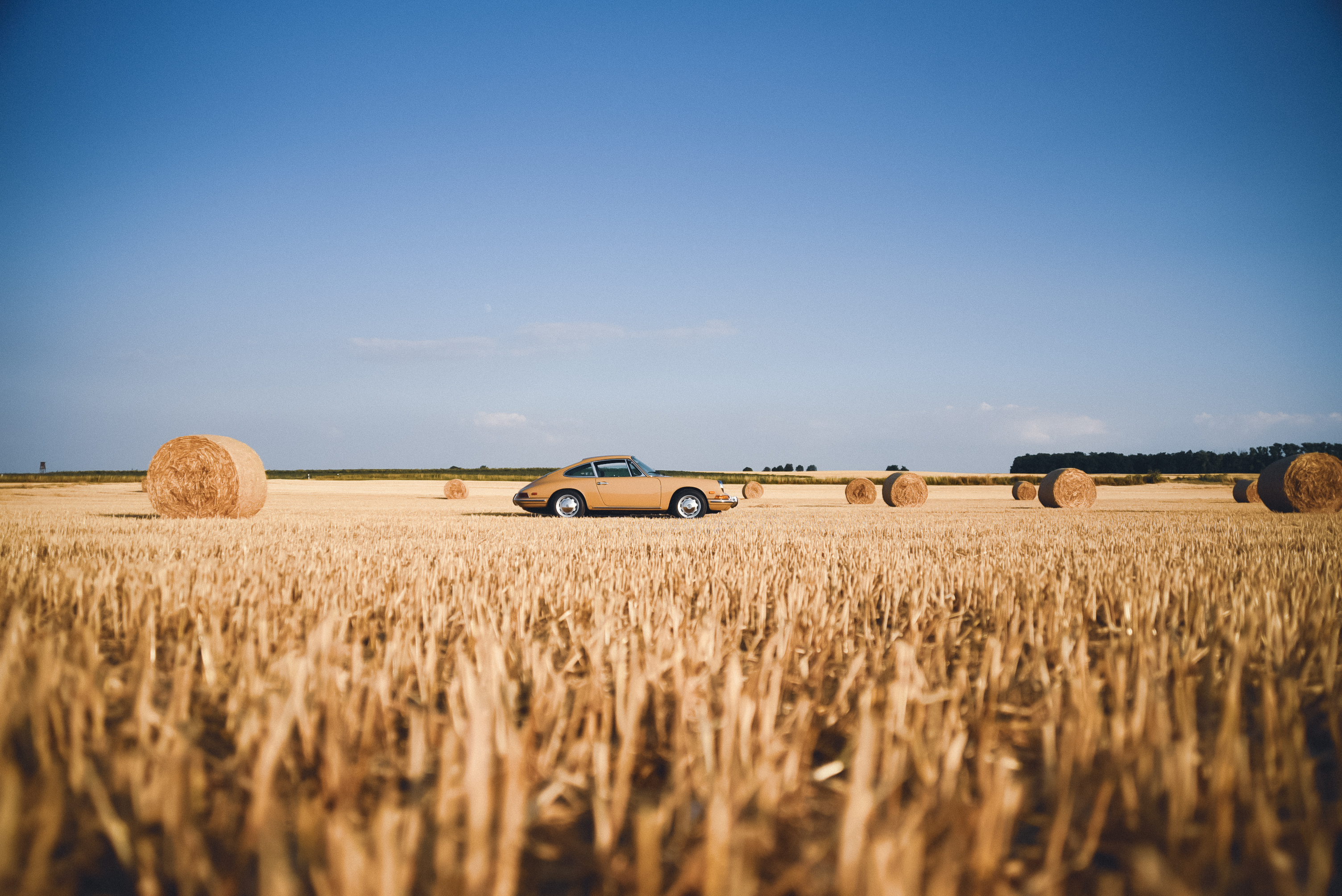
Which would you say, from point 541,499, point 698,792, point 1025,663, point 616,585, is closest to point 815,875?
point 698,792

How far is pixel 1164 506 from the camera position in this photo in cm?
2044

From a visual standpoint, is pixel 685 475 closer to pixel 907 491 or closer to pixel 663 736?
pixel 907 491

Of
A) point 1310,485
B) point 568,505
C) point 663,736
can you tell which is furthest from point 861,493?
point 663,736

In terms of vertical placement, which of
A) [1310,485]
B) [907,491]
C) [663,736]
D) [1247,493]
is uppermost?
[1310,485]

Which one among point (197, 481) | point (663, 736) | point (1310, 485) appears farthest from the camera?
point (1310, 485)

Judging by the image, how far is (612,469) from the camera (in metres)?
15.1

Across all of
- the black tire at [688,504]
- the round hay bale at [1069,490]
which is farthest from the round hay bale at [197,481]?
the round hay bale at [1069,490]

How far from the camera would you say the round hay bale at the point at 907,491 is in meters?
→ 24.1

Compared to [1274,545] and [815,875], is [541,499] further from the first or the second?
[815,875]

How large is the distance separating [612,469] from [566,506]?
4.33 ft

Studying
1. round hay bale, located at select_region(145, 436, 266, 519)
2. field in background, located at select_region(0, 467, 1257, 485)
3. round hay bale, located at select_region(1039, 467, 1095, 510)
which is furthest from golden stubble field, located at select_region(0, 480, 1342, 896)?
field in background, located at select_region(0, 467, 1257, 485)

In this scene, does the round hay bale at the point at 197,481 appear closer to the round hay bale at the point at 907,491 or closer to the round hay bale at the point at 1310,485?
the round hay bale at the point at 907,491

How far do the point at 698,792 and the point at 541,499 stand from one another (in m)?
13.8

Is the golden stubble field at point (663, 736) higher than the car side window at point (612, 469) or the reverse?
the reverse
